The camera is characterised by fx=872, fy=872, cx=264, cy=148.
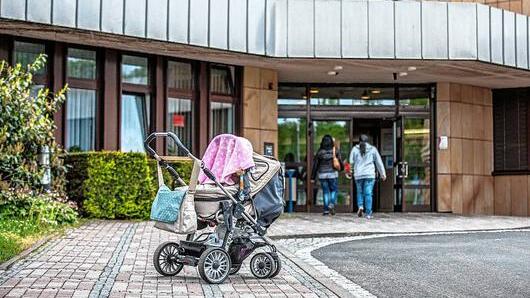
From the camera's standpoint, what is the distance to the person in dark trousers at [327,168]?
58.9 feet

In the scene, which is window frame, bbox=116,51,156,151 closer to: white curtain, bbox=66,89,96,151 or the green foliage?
white curtain, bbox=66,89,96,151

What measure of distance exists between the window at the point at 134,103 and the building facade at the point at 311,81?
3 cm

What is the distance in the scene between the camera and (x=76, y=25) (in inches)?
566

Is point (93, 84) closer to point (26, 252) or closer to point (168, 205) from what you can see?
point (26, 252)

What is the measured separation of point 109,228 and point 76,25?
3.54 meters

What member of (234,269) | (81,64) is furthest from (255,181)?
(81,64)

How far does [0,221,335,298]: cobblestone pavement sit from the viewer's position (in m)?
7.23

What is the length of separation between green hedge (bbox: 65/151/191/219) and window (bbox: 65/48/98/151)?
1644 mm

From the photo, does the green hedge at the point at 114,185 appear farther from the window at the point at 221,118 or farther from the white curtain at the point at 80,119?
the window at the point at 221,118

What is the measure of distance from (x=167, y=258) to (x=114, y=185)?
21.5 ft

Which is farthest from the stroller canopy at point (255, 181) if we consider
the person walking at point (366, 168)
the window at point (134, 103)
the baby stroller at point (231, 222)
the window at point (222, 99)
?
the window at point (222, 99)

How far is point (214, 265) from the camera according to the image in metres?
7.85

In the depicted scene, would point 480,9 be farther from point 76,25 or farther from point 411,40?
point 76,25

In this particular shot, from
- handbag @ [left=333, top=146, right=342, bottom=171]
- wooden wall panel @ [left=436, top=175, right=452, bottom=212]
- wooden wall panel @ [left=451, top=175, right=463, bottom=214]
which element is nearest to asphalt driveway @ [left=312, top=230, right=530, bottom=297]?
handbag @ [left=333, top=146, right=342, bottom=171]
